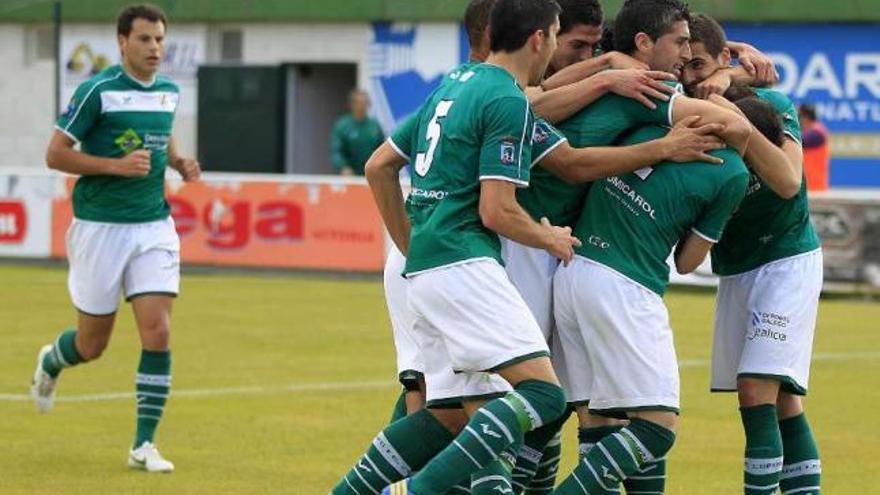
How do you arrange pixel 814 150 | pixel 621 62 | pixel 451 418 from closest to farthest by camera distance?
pixel 621 62, pixel 451 418, pixel 814 150

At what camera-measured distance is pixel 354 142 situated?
92.6ft

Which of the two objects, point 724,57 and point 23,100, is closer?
point 724,57

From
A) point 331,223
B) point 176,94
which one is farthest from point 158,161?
point 331,223

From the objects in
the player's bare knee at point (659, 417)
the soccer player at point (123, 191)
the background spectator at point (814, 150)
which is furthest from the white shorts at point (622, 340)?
the background spectator at point (814, 150)

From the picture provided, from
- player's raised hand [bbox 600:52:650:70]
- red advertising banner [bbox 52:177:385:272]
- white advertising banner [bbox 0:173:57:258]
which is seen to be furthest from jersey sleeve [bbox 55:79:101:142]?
white advertising banner [bbox 0:173:57:258]

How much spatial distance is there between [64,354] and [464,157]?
4617 millimetres

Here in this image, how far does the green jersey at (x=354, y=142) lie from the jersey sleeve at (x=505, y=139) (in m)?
20.6

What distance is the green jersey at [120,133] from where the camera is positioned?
11188mm

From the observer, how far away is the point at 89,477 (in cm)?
1052

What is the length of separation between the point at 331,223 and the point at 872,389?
1011 centimetres

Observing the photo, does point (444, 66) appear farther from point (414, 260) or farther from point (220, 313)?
point (414, 260)

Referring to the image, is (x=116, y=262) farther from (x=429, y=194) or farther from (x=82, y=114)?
(x=429, y=194)

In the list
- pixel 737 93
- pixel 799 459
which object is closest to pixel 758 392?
pixel 799 459

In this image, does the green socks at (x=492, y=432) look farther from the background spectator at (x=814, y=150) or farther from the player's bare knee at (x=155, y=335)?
the background spectator at (x=814, y=150)
